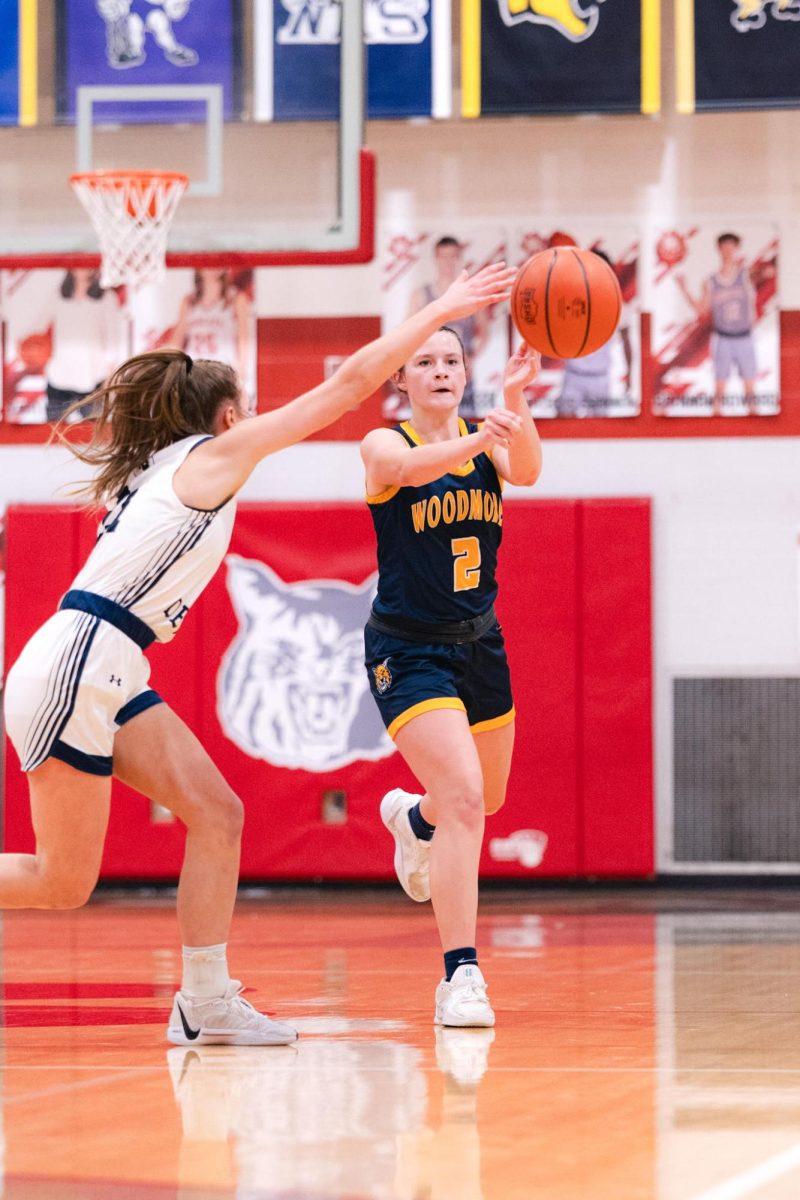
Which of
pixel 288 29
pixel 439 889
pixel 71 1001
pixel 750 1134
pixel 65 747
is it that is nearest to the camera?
pixel 750 1134

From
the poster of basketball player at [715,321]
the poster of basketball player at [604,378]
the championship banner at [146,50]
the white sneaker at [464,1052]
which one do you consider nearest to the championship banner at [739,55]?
the poster of basketball player at [715,321]

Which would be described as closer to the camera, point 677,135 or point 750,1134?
point 750,1134

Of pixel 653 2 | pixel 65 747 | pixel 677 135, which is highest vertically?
pixel 653 2

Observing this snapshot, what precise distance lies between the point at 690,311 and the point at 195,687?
3492 mm

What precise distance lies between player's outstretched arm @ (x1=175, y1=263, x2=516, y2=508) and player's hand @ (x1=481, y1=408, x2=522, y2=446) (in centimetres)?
35

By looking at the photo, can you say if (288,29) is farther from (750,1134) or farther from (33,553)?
(750,1134)

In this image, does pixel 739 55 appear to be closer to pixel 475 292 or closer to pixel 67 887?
pixel 475 292

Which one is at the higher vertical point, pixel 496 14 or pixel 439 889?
pixel 496 14

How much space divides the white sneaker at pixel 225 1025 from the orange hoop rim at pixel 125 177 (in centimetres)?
525

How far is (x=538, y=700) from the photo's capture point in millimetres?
10047

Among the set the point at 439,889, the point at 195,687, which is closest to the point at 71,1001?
the point at 439,889

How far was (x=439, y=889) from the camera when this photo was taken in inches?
193

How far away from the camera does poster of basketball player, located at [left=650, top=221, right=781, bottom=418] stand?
10.3 metres

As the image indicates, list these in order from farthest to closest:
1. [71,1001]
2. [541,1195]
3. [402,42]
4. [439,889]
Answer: [402,42] < [71,1001] < [439,889] < [541,1195]
